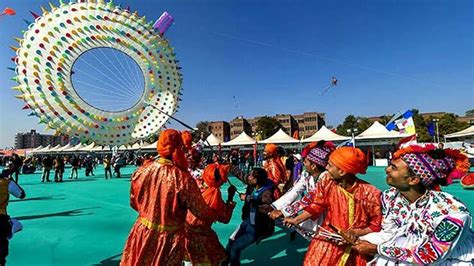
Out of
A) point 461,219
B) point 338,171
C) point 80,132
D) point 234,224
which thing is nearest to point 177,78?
point 80,132

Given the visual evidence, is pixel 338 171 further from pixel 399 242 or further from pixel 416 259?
pixel 416 259

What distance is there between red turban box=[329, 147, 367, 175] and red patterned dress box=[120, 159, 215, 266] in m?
1.08

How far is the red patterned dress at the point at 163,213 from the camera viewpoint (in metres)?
2.46

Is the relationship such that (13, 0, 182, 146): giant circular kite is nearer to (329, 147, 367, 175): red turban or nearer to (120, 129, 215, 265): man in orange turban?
(120, 129, 215, 265): man in orange turban

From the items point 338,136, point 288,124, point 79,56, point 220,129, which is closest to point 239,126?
point 220,129

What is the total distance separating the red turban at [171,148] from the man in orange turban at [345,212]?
1136 mm

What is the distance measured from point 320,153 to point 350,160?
96 centimetres

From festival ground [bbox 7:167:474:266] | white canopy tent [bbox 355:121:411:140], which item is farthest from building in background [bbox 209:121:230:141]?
festival ground [bbox 7:167:474:266]

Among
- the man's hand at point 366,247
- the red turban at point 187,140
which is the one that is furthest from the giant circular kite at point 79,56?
the man's hand at point 366,247

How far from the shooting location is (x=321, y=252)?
2441 millimetres

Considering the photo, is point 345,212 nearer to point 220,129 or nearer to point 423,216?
point 423,216

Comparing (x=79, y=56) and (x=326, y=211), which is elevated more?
(x=79, y=56)

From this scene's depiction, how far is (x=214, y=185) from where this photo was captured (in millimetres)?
3275

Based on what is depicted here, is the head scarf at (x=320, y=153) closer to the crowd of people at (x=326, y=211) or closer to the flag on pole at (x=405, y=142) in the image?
the crowd of people at (x=326, y=211)
